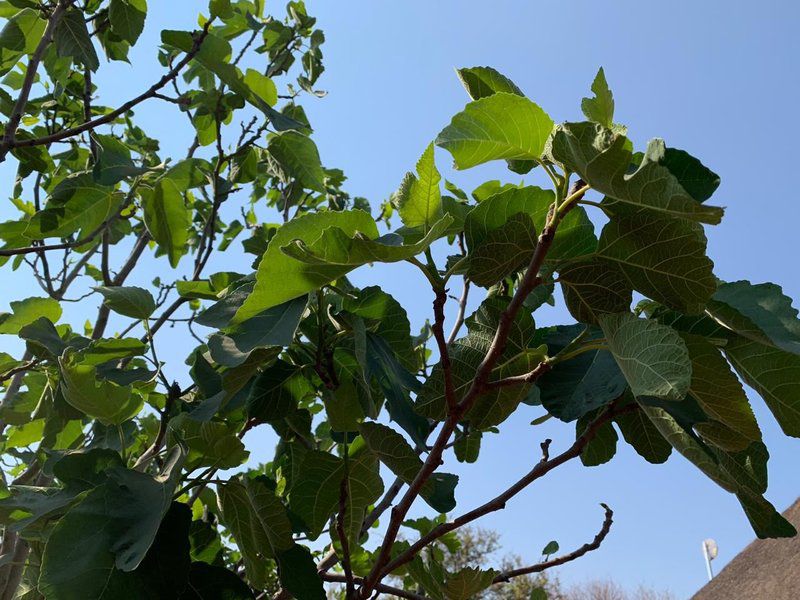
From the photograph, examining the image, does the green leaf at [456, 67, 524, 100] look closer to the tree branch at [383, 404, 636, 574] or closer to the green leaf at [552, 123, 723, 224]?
the green leaf at [552, 123, 723, 224]


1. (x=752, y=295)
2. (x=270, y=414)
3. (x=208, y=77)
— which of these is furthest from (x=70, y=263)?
(x=752, y=295)

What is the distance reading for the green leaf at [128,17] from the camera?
2.10 meters

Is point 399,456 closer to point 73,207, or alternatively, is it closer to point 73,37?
point 73,207

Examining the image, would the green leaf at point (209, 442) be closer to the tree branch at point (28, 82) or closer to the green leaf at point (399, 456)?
the green leaf at point (399, 456)

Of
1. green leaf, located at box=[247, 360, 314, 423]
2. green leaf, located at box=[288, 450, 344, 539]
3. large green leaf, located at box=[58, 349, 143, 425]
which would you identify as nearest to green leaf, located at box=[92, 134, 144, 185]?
large green leaf, located at box=[58, 349, 143, 425]

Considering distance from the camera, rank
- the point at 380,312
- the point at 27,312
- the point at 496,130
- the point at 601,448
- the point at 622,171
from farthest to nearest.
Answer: the point at 27,312 < the point at 601,448 < the point at 380,312 < the point at 496,130 < the point at 622,171

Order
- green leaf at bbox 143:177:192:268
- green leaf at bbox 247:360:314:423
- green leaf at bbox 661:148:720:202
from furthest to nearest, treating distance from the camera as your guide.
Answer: green leaf at bbox 143:177:192:268 < green leaf at bbox 247:360:314:423 < green leaf at bbox 661:148:720:202

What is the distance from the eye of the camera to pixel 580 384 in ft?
3.63

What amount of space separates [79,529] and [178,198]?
3.40 ft

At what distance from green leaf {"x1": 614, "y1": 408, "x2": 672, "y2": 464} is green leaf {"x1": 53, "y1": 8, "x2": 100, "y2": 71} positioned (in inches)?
69.9

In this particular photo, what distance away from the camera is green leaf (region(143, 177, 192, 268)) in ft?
6.02

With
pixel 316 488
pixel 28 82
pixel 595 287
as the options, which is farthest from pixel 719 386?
pixel 28 82

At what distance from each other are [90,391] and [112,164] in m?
0.86

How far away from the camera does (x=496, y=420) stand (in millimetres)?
1208
